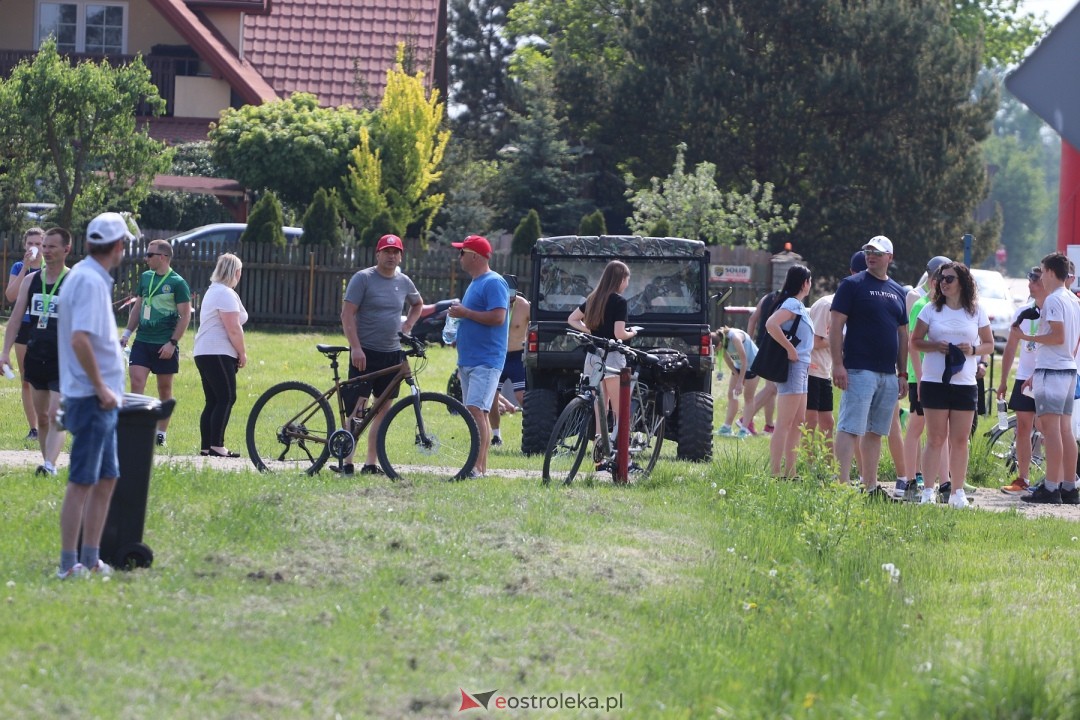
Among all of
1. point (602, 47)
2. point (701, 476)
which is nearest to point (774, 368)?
point (701, 476)

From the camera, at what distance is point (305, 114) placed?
3681cm

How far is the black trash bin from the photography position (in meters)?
7.66

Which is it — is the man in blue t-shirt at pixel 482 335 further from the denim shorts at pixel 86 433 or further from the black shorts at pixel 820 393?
the denim shorts at pixel 86 433

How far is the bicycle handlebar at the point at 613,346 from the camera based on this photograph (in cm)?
1164

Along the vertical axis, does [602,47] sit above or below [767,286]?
above

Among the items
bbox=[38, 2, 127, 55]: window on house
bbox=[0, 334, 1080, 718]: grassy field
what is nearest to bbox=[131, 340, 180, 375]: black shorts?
bbox=[0, 334, 1080, 718]: grassy field

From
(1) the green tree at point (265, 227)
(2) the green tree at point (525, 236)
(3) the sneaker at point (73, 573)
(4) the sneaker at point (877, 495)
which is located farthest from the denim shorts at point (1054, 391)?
(1) the green tree at point (265, 227)

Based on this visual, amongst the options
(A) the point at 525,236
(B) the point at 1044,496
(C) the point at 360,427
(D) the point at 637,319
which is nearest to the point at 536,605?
(C) the point at 360,427

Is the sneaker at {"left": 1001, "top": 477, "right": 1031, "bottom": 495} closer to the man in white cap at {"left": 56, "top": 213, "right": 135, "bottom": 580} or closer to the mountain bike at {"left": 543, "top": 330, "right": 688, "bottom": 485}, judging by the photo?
the mountain bike at {"left": 543, "top": 330, "right": 688, "bottom": 485}

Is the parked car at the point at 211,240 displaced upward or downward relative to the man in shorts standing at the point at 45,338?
upward

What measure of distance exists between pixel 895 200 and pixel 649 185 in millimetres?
7036

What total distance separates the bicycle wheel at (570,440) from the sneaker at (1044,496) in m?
3.56

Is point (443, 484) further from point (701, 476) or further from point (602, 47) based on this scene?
point (602, 47)

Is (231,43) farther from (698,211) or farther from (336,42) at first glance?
(698,211)
